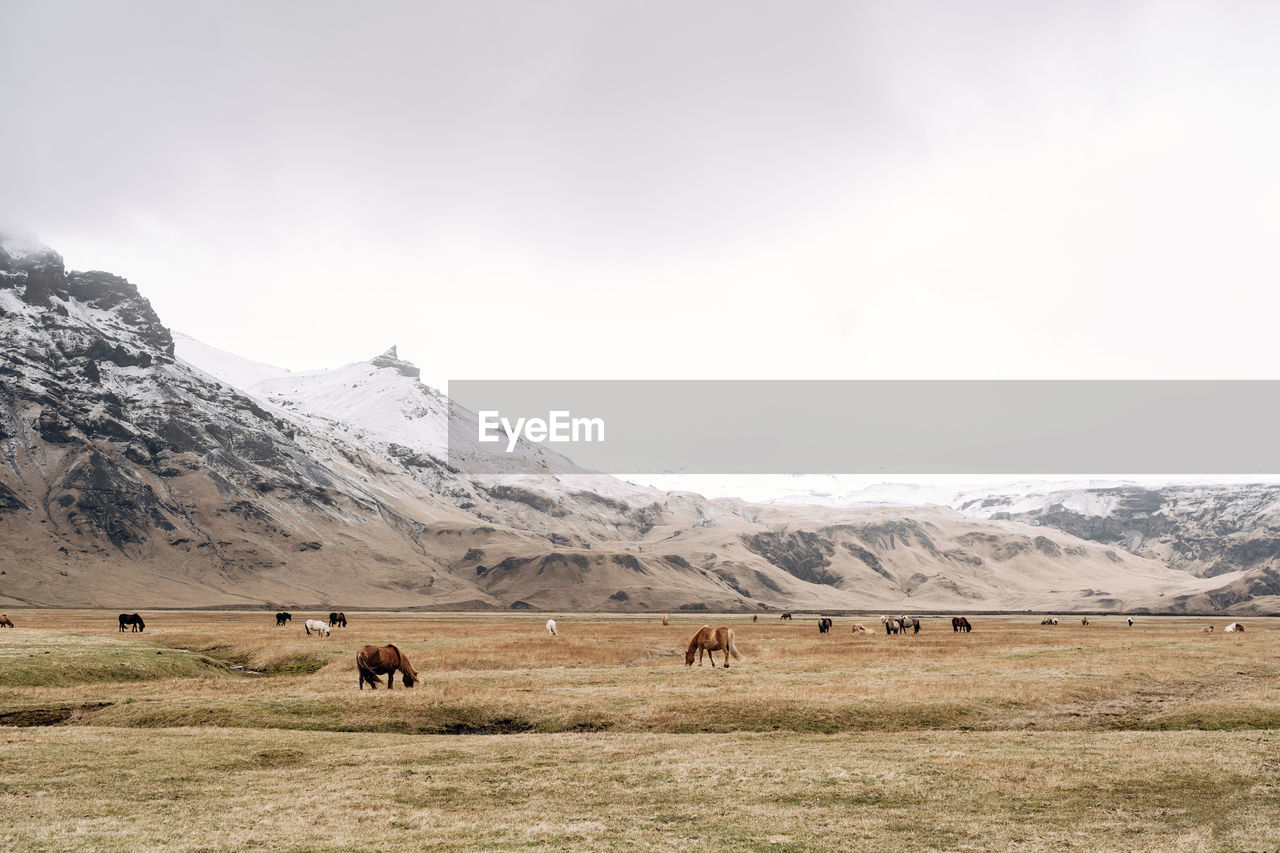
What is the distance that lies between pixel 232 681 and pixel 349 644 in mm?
22696

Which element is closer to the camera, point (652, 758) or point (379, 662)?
point (652, 758)

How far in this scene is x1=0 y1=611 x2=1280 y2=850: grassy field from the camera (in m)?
18.5

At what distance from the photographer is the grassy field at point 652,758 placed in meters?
18.5

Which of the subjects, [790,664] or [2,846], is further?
[790,664]

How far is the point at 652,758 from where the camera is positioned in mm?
25500

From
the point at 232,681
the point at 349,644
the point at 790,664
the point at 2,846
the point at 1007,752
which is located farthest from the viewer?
the point at 349,644

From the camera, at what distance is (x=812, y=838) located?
17.9 m

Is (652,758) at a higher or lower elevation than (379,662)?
lower

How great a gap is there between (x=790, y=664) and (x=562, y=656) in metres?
14.9

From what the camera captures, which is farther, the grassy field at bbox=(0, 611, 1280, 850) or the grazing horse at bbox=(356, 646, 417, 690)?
the grazing horse at bbox=(356, 646, 417, 690)

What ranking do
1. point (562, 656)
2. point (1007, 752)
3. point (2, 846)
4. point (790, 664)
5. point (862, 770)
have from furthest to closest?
point (562, 656)
point (790, 664)
point (1007, 752)
point (862, 770)
point (2, 846)

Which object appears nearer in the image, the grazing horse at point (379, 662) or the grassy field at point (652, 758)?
the grassy field at point (652, 758)

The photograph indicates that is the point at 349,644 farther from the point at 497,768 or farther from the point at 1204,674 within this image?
the point at 1204,674

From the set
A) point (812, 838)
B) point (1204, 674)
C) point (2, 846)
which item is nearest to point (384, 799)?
point (2, 846)
